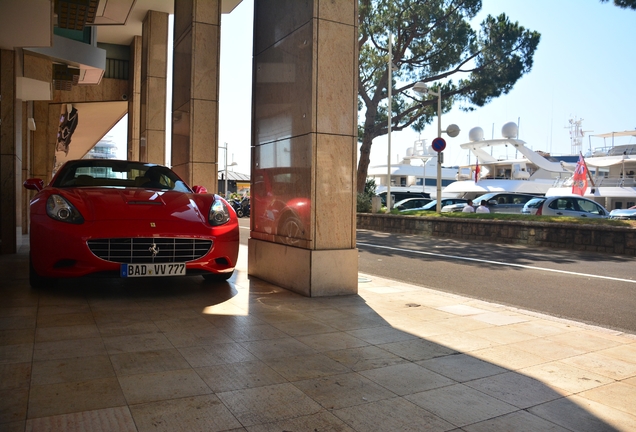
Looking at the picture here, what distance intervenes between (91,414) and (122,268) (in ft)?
9.08

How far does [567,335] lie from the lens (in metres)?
4.68

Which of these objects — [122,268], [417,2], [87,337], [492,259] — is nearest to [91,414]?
[87,337]

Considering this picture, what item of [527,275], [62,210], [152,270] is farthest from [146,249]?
[527,275]

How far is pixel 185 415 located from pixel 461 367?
1.86 meters

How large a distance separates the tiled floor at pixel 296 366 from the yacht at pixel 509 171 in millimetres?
45947

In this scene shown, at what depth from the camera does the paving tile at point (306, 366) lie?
11.0ft

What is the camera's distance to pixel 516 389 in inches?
127

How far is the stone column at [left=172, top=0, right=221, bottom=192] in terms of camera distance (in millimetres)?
11094

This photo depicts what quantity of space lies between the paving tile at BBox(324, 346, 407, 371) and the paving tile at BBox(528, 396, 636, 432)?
3.36 feet

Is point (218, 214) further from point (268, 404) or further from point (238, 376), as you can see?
point (268, 404)

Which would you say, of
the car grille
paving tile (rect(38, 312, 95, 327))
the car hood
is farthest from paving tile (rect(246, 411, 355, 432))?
Result: the car hood

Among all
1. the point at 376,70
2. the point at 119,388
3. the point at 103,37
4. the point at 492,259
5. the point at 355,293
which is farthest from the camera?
the point at 376,70

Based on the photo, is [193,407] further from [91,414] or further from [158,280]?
[158,280]

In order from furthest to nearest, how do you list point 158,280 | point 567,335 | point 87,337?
point 158,280 → point 567,335 → point 87,337
